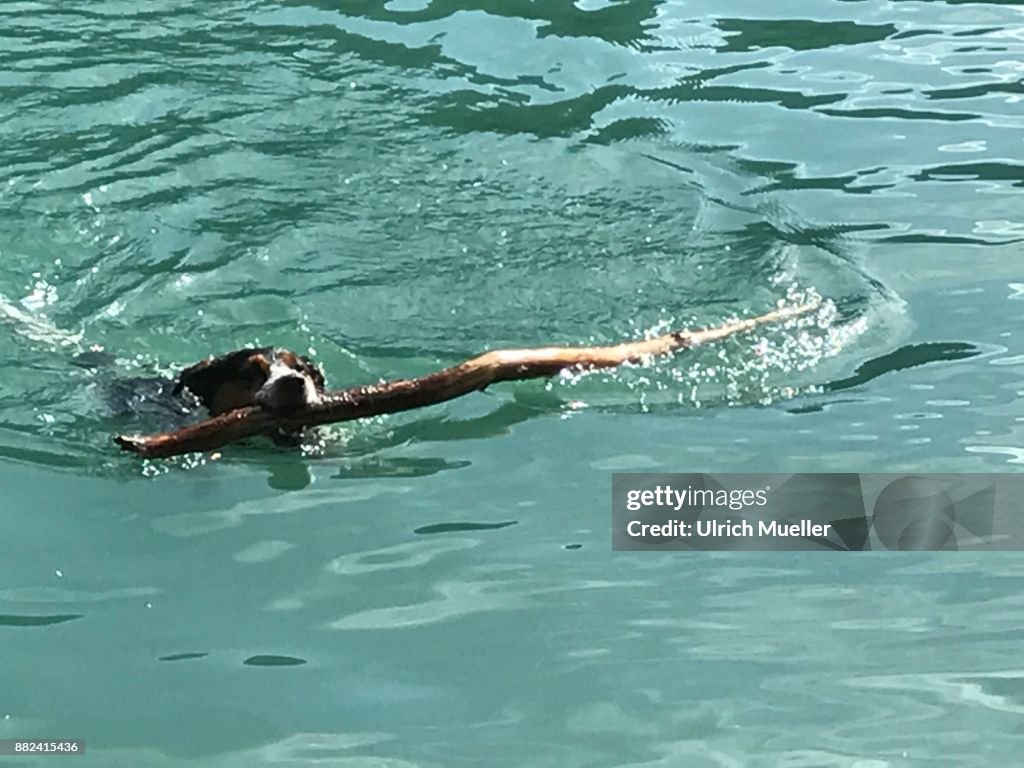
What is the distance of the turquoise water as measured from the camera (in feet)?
13.5

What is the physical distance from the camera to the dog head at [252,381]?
4773 mm

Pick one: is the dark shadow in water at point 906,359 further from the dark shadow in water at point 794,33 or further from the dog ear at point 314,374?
the dark shadow in water at point 794,33

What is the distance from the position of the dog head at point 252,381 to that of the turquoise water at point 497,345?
0.21 meters

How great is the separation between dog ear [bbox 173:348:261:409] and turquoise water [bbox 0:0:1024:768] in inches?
10.1

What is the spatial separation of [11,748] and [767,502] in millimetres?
2441

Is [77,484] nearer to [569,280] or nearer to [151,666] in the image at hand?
[151,666]

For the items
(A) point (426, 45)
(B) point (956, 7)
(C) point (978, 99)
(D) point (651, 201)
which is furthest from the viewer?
(B) point (956, 7)

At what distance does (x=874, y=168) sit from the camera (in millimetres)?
7734

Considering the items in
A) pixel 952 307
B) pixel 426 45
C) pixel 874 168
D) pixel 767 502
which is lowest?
pixel 767 502

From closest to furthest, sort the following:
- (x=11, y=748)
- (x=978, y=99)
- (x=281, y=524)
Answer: (x=11, y=748) < (x=281, y=524) < (x=978, y=99)

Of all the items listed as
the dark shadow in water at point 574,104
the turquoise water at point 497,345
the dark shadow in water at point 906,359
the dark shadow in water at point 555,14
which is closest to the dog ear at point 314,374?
the turquoise water at point 497,345

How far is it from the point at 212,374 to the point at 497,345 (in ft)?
4.44

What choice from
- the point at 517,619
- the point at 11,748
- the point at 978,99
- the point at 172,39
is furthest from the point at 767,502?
the point at 172,39

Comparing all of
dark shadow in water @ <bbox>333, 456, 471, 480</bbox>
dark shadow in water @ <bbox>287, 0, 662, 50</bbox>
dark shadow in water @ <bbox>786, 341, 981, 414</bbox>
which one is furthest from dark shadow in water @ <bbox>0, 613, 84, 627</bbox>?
dark shadow in water @ <bbox>287, 0, 662, 50</bbox>
